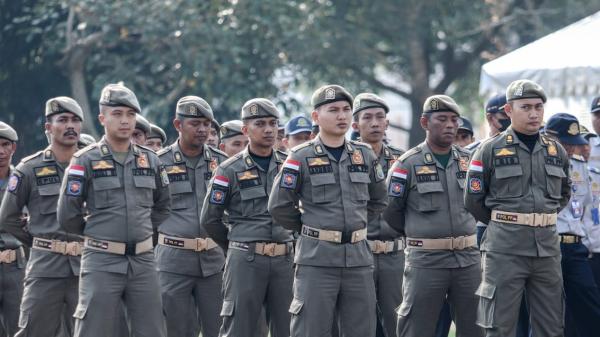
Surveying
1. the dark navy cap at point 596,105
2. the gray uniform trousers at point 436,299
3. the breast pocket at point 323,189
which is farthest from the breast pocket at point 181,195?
the dark navy cap at point 596,105

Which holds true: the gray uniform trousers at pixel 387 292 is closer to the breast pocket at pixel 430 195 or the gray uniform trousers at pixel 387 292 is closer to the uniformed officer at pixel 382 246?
Answer: the uniformed officer at pixel 382 246

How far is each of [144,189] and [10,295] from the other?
7.38 feet

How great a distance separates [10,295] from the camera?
11.1m

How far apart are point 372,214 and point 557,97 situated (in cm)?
455

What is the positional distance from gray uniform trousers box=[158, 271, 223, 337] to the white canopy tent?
4717 mm

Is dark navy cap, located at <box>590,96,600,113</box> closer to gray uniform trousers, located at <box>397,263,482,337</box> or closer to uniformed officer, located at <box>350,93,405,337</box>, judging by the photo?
uniformed officer, located at <box>350,93,405,337</box>

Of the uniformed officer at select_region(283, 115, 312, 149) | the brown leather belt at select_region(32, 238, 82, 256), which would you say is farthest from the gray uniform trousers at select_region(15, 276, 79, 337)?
the uniformed officer at select_region(283, 115, 312, 149)

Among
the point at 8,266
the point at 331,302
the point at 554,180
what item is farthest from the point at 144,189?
the point at 554,180

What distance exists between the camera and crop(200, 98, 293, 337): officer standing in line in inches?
394

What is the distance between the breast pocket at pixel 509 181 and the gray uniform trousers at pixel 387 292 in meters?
1.60

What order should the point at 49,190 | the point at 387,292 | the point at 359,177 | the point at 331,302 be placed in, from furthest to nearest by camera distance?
the point at 387,292
the point at 49,190
the point at 359,177
the point at 331,302

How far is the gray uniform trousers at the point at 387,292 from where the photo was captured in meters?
10.7

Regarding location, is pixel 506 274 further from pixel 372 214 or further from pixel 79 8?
pixel 79 8

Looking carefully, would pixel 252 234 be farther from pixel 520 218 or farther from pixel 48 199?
pixel 520 218
